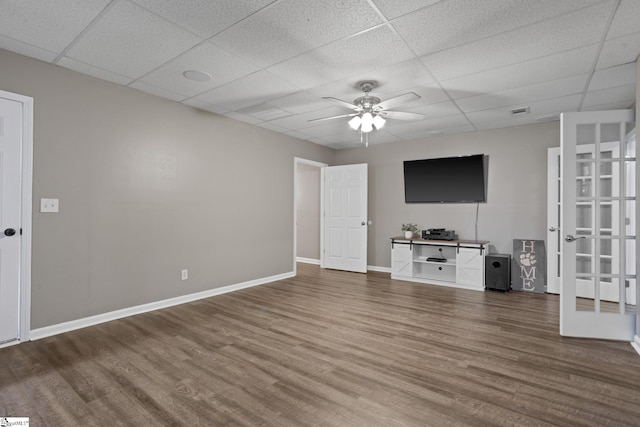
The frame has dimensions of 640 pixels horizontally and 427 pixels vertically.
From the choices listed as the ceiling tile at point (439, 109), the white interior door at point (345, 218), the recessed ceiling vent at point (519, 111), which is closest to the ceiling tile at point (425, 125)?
the ceiling tile at point (439, 109)

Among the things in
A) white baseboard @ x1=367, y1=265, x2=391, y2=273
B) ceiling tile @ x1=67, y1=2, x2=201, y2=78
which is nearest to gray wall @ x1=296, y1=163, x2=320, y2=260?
white baseboard @ x1=367, y1=265, x2=391, y2=273

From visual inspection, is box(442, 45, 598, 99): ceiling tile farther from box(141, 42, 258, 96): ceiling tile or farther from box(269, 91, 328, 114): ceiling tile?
box(141, 42, 258, 96): ceiling tile

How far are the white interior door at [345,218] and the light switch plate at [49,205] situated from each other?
4.61 m

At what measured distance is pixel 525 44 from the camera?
2.70 meters

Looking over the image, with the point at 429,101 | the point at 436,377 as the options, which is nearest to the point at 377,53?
the point at 429,101

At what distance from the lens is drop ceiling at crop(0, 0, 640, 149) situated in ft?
7.46

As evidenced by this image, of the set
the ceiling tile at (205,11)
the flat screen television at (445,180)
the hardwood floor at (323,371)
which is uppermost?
the ceiling tile at (205,11)

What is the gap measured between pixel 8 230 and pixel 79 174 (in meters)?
0.77

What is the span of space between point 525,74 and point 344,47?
6.41 feet

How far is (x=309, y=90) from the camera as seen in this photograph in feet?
12.2

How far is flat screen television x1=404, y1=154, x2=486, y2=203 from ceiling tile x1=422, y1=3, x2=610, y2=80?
103 inches

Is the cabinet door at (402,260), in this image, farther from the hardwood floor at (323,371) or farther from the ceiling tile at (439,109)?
the ceiling tile at (439,109)

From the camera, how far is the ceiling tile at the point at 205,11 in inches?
86.7

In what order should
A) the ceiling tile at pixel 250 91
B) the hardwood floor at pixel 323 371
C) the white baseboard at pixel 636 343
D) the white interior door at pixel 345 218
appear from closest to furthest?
the hardwood floor at pixel 323 371, the white baseboard at pixel 636 343, the ceiling tile at pixel 250 91, the white interior door at pixel 345 218
